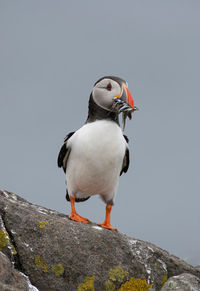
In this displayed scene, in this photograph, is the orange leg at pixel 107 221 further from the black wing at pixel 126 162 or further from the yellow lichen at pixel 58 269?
the yellow lichen at pixel 58 269

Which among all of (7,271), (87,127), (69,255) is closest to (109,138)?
(87,127)

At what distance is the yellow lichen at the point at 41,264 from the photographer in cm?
641

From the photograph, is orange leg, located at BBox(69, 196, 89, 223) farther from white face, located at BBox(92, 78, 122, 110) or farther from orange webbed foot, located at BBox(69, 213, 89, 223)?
white face, located at BBox(92, 78, 122, 110)

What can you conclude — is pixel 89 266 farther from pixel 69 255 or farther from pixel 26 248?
pixel 26 248

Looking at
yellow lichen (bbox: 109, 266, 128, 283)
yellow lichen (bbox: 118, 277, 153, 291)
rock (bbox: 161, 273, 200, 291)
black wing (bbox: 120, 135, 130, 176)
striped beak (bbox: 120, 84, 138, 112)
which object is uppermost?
striped beak (bbox: 120, 84, 138, 112)

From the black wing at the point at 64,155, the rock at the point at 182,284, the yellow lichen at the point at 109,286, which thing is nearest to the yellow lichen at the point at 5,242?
the yellow lichen at the point at 109,286

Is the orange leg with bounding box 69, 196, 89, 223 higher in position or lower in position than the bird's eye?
lower

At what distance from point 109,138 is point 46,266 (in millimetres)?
3157

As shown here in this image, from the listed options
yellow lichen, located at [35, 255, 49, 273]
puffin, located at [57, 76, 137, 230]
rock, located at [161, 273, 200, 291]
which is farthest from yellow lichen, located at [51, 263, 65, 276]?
puffin, located at [57, 76, 137, 230]

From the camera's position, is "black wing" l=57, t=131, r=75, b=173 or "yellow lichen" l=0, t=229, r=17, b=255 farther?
"black wing" l=57, t=131, r=75, b=173

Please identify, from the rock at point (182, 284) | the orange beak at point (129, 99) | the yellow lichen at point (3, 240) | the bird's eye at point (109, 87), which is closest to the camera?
the yellow lichen at point (3, 240)

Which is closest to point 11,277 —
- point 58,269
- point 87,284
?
point 58,269

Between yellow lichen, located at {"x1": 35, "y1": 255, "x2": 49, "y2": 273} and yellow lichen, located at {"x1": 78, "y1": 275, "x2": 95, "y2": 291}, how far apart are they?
1.97 ft

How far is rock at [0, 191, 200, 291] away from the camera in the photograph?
21.0ft
